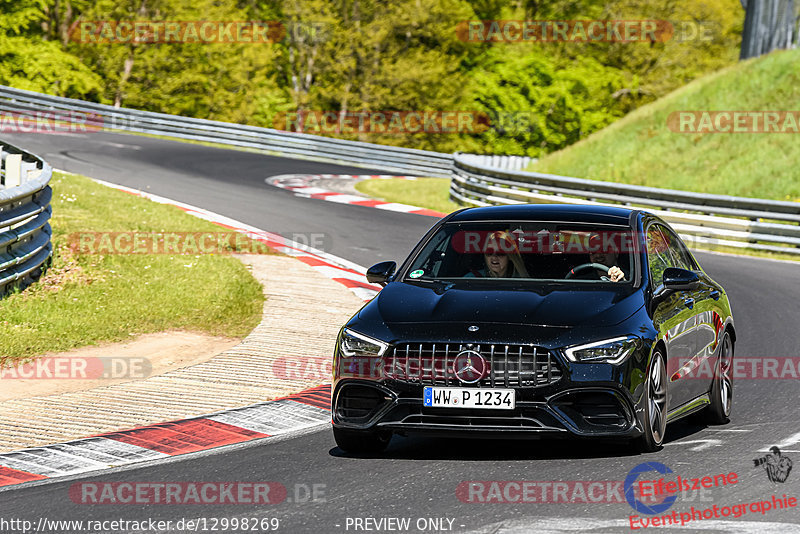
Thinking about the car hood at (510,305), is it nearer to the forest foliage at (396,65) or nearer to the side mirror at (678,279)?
the side mirror at (678,279)

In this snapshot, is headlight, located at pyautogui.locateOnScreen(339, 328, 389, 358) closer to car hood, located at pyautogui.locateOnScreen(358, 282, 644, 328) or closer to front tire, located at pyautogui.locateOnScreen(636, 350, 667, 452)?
car hood, located at pyautogui.locateOnScreen(358, 282, 644, 328)

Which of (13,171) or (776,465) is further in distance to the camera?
(13,171)

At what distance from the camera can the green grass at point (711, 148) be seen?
28234 millimetres

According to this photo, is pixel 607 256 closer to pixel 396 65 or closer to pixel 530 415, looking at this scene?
pixel 530 415

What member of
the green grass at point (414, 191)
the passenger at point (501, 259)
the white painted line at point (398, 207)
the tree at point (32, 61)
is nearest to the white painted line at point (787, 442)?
the passenger at point (501, 259)

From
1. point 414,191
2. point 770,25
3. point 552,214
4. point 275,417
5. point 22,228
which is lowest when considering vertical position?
point 414,191

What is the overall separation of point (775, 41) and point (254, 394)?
2617cm

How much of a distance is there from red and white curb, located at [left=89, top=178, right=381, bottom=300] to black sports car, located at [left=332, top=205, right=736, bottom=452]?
5.86 meters

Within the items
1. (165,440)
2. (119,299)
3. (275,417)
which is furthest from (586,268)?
(119,299)

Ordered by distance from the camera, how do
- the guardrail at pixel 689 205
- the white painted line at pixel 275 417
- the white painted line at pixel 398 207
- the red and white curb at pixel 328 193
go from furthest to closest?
the red and white curb at pixel 328 193 → the white painted line at pixel 398 207 → the guardrail at pixel 689 205 → the white painted line at pixel 275 417

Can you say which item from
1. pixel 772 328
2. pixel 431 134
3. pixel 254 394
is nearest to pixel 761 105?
pixel 772 328

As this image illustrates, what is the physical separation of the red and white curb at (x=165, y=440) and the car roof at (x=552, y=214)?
1.79 m

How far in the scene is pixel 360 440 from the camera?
7.27 m

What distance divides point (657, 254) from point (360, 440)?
2538 mm
